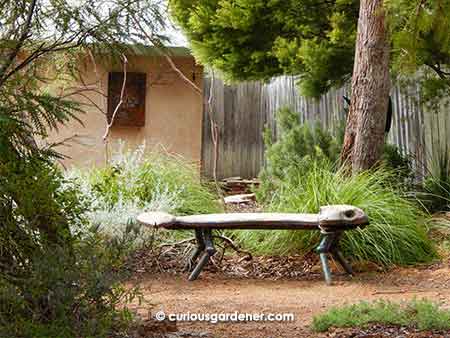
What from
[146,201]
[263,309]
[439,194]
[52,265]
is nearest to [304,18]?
[439,194]

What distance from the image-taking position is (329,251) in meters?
5.75

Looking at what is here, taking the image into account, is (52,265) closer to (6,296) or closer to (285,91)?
(6,296)

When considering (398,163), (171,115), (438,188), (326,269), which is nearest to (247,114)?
(171,115)

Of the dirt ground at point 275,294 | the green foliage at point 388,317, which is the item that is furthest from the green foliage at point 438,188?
the green foliage at point 388,317

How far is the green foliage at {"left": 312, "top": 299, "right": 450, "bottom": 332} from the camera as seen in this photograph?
3652mm

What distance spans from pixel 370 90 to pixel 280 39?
2347 mm

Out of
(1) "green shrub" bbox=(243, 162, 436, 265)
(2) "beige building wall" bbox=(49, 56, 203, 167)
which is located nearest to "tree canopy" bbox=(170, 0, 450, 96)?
(2) "beige building wall" bbox=(49, 56, 203, 167)

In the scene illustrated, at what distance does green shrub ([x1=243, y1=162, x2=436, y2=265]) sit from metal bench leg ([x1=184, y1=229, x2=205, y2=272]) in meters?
0.78

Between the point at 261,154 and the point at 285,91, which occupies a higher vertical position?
the point at 285,91

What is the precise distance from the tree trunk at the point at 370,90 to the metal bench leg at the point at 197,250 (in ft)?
6.83

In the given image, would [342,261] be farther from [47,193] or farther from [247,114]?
[247,114]

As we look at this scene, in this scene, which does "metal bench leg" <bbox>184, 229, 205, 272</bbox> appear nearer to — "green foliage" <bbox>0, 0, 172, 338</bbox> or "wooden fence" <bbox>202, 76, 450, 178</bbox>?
"green foliage" <bbox>0, 0, 172, 338</bbox>

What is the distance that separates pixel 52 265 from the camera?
3.03m

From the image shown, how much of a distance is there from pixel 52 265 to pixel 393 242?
397 cm
